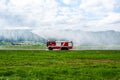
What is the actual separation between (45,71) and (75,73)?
10.0 ft

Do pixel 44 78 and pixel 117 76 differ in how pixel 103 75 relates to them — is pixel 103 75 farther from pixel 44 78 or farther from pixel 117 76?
pixel 44 78

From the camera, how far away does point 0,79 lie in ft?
76.9

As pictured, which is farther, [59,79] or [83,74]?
[83,74]

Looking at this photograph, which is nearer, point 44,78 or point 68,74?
point 44,78

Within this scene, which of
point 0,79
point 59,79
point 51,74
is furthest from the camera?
point 51,74

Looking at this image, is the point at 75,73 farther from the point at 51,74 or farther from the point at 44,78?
the point at 44,78

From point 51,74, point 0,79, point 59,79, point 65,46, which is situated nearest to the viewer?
point 0,79

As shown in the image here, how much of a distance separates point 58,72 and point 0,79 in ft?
28.8

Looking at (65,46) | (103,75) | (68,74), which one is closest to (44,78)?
(68,74)

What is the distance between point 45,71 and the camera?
104ft

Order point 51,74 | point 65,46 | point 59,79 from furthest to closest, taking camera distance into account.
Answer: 1. point 65,46
2. point 51,74
3. point 59,79

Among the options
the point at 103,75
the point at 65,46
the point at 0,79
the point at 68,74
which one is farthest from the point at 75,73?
the point at 65,46

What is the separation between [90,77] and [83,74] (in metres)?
1.97

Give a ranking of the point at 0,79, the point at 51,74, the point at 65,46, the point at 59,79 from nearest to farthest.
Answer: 1. the point at 0,79
2. the point at 59,79
3. the point at 51,74
4. the point at 65,46
